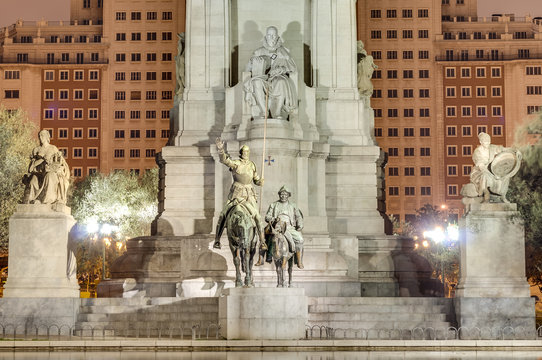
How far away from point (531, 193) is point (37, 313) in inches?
822

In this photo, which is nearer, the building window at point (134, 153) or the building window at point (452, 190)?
the building window at point (134, 153)

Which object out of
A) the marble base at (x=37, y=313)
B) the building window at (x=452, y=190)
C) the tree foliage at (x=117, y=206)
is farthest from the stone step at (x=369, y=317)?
the building window at (x=452, y=190)

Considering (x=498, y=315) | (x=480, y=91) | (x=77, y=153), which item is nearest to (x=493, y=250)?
(x=498, y=315)

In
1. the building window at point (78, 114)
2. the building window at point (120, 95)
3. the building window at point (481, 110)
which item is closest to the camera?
the building window at point (120, 95)

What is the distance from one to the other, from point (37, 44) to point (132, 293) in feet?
379

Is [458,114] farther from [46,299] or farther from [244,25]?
[46,299]

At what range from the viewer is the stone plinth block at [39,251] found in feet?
106

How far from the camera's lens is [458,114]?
14550 cm

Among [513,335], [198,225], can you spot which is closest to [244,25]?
[198,225]

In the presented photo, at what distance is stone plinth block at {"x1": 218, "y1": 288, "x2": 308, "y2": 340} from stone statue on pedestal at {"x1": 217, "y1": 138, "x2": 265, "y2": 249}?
1.70 m

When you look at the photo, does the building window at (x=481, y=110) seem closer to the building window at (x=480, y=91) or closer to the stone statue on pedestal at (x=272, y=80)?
the building window at (x=480, y=91)

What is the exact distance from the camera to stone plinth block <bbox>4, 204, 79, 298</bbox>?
32219mm

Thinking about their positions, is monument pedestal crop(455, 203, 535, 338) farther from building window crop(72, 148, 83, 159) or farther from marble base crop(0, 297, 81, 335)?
building window crop(72, 148, 83, 159)

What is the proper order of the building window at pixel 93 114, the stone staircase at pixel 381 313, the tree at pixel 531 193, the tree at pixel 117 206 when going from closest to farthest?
the stone staircase at pixel 381 313, the tree at pixel 531 193, the tree at pixel 117 206, the building window at pixel 93 114
